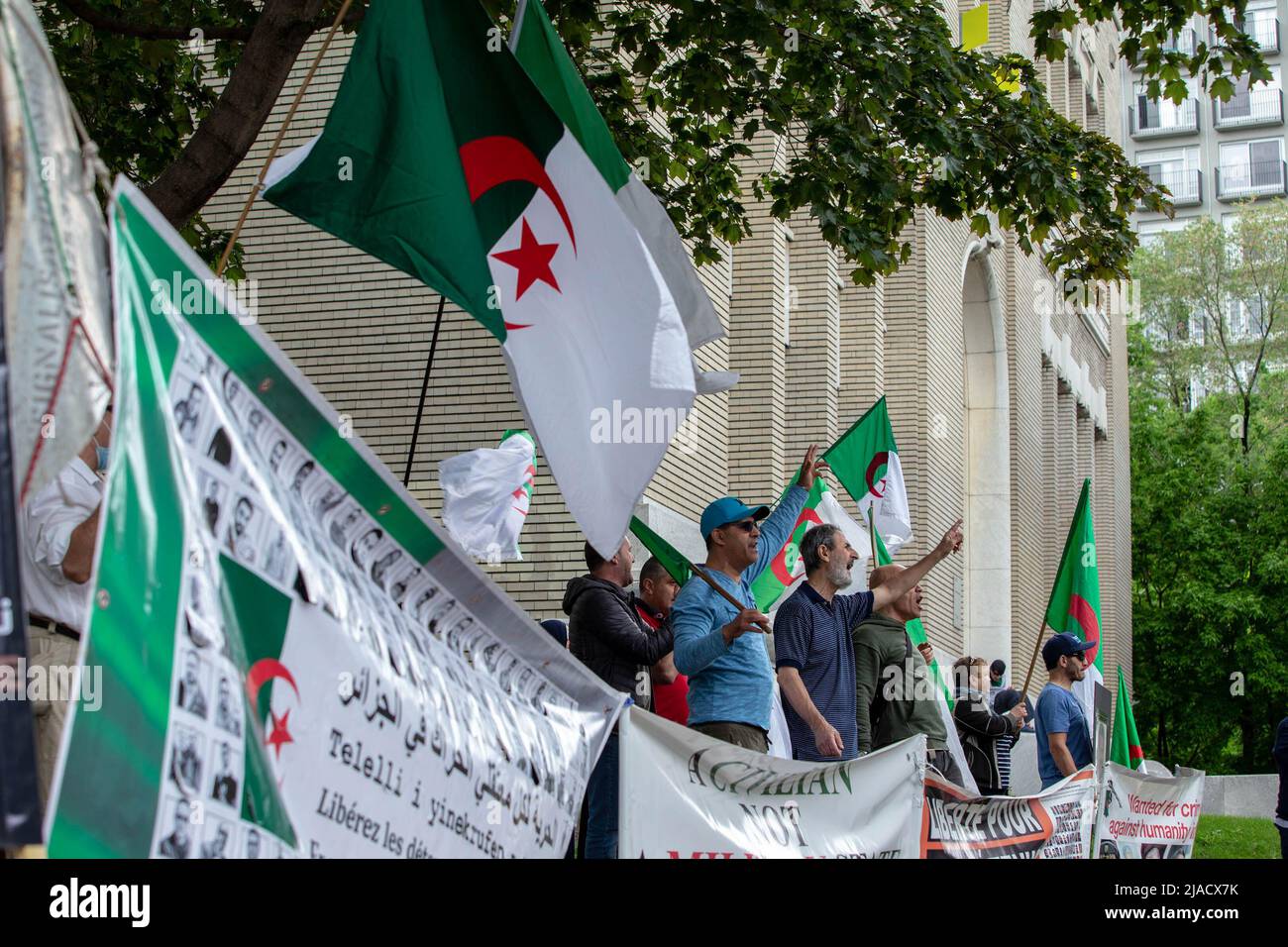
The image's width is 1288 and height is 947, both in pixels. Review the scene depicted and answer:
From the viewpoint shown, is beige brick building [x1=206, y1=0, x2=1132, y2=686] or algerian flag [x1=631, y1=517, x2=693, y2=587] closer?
algerian flag [x1=631, y1=517, x2=693, y2=587]

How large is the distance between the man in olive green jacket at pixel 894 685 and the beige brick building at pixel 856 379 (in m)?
3.48

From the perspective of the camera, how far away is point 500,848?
4570 millimetres

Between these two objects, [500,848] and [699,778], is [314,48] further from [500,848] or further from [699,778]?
[500,848]

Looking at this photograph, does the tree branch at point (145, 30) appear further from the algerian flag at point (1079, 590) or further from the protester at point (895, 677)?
the algerian flag at point (1079, 590)

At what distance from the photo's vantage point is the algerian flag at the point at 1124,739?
12.4m

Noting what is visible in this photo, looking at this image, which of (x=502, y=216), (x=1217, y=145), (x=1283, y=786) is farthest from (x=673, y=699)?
(x=1217, y=145)

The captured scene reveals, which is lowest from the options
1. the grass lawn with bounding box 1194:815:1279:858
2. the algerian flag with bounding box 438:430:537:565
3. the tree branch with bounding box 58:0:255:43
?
the grass lawn with bounding box 1194:815:1279:858

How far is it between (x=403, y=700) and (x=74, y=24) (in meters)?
9.35

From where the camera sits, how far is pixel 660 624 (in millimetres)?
8852

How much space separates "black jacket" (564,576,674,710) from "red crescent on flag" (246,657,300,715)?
394cm

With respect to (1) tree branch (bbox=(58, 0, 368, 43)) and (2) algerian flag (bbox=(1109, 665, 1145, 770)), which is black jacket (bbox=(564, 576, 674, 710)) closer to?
(1) tree branch (bbox=(58, 0, 368, 43))

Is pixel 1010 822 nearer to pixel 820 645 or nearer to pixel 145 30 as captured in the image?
pixel 820 645

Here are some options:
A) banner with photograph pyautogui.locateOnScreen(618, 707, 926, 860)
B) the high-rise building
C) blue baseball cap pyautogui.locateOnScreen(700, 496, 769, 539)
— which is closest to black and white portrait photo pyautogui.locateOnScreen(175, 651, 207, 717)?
banner with photograph pyautogui.locateOnScreen(618, 707, 926, 860)

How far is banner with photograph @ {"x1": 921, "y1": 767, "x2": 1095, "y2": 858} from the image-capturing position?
26.3ft
